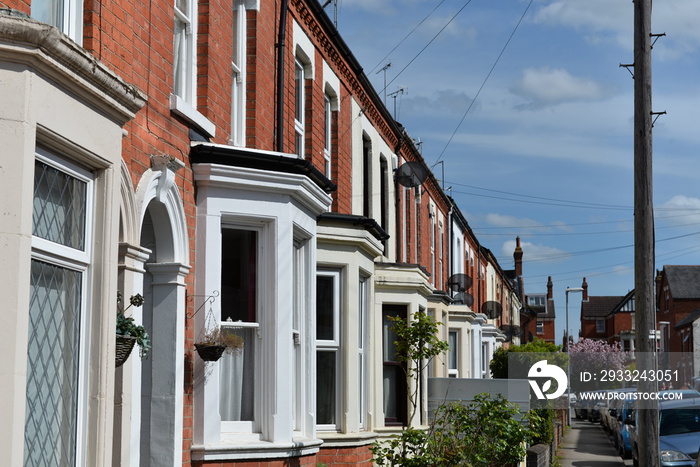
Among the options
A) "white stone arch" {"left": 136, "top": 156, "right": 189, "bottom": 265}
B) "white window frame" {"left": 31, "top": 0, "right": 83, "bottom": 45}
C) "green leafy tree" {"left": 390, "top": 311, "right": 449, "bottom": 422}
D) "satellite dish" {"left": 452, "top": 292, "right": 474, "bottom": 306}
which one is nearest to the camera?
"white window frame" {"left": 31, "top": 0, "right": 83, "bottom": 45}

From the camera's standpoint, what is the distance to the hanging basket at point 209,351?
902 centimetres

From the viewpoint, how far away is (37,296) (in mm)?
5145

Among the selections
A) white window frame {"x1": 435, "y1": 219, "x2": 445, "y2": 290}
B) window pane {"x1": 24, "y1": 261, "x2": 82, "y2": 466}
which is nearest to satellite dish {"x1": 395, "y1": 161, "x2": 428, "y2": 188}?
white window frame {"x1": 435, "y1": 219, "x2": 445, "y2": 290}

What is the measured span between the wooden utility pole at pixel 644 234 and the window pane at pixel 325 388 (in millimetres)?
3895

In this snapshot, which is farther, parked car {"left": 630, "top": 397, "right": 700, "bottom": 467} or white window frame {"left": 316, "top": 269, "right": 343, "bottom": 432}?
parked car {"left": 630, "top": 397, "right": 700, "bottom": 467}

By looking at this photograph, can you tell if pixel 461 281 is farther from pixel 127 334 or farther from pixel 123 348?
pixel 123 348

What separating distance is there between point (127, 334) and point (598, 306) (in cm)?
12799

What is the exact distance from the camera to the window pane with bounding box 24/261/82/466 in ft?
16.7

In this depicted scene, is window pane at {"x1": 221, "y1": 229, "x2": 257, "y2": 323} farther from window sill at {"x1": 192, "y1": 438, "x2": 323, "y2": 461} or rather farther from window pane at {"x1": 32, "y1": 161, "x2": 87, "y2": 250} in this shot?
window pane at {"x1": 32, "y1": 161, "x2": 87, "y2": 250}

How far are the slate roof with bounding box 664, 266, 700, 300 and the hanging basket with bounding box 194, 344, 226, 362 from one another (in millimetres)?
82222

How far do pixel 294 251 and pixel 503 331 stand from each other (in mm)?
34625

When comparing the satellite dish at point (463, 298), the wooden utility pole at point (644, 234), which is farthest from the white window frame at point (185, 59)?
the satellite dish at point (463, 298)

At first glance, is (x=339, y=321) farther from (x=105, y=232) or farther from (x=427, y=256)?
(x=427, y=256)

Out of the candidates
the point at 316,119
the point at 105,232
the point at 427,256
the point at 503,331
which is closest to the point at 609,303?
the point at 503,331
